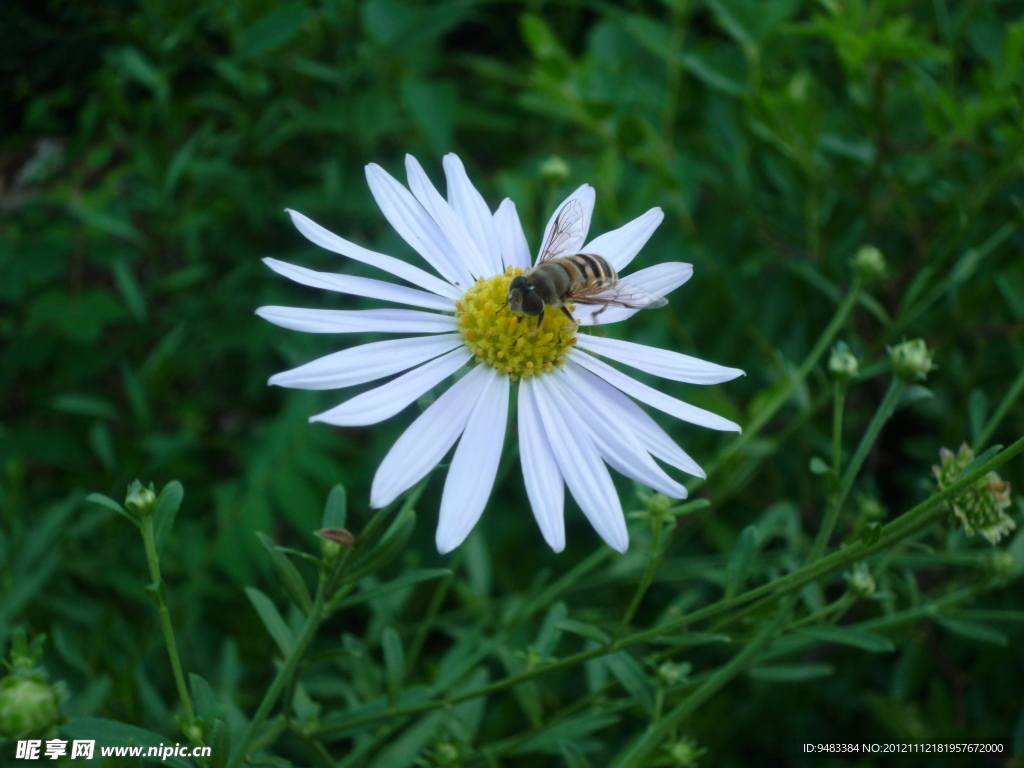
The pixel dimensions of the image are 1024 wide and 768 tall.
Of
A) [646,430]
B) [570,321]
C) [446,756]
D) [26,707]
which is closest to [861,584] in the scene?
[646,430]

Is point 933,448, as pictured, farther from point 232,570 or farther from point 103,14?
point 103,14

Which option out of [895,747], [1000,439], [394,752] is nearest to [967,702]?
[895,747]

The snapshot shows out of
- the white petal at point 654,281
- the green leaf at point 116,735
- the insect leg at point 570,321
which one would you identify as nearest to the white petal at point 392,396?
the insect leg at point 570,321

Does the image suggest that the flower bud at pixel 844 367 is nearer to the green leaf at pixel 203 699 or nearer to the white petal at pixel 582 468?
the white petal at pixel 582 468

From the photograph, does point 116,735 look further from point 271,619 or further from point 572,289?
point 572,289

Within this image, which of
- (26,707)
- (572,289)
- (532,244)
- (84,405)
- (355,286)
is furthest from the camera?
(532,244)

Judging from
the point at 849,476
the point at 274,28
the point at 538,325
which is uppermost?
the point at 274,28

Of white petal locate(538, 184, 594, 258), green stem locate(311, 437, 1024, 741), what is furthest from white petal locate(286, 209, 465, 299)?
green stem locate(311, 437, 1024, 741)
